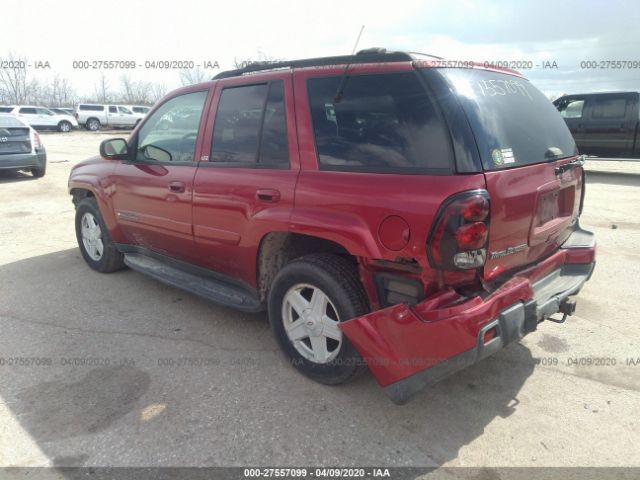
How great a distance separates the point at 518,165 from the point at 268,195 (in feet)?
4.82

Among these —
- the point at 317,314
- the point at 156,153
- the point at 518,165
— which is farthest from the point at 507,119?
the point at 156,153

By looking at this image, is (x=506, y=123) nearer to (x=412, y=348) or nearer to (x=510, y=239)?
(x=510, y=239)

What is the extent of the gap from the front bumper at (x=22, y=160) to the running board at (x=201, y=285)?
816 cm

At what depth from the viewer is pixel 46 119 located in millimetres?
32531

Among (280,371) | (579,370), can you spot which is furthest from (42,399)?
(579,370)

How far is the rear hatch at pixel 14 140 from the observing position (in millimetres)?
10475

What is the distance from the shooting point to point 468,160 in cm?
235

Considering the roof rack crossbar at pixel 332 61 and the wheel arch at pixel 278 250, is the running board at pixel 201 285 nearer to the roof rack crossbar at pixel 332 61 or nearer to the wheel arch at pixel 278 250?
the wheel arch at pixel 278 250

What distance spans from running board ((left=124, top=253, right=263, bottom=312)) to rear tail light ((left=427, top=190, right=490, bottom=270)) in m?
1.53

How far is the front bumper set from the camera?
34.8 feet

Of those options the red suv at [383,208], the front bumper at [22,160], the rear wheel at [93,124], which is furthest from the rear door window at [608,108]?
the rear wheel at [93,124]

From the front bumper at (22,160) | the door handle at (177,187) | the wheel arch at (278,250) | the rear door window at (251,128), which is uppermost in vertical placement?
the rear door window at (251,128)

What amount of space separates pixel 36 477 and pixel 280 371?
143cm

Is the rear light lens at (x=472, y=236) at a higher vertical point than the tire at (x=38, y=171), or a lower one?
higher
